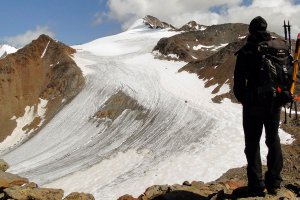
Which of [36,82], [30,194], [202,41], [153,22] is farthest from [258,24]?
[153,22]

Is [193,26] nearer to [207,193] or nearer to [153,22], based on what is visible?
[153,22]

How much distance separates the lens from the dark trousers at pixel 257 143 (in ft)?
26.9

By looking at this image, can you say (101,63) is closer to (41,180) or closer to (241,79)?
(41,180)

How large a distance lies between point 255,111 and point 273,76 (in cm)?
74

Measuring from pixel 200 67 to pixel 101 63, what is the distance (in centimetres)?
1801

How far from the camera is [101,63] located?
62.3 m

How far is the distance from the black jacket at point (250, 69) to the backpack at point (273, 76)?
9cm

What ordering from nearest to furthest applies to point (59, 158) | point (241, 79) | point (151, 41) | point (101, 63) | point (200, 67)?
point (241, 79) → point (59, 158) → point (200, 67) → point (101, 63) → point (151, 41)

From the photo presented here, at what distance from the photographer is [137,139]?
107 ft

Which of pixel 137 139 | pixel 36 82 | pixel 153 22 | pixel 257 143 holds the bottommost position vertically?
pixel 137 139

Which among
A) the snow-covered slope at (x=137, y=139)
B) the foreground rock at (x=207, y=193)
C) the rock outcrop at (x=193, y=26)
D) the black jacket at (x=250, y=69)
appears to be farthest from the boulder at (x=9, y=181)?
the rock outcrop at (x=193, y=26)

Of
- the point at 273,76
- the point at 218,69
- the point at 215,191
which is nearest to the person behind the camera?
the point at 273,76

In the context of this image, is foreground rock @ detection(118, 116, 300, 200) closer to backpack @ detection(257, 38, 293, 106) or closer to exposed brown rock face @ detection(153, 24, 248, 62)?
backpack @ detection(257, 38, 293, 106)

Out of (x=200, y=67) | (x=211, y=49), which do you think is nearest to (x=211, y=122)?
(x=200, y=67)
